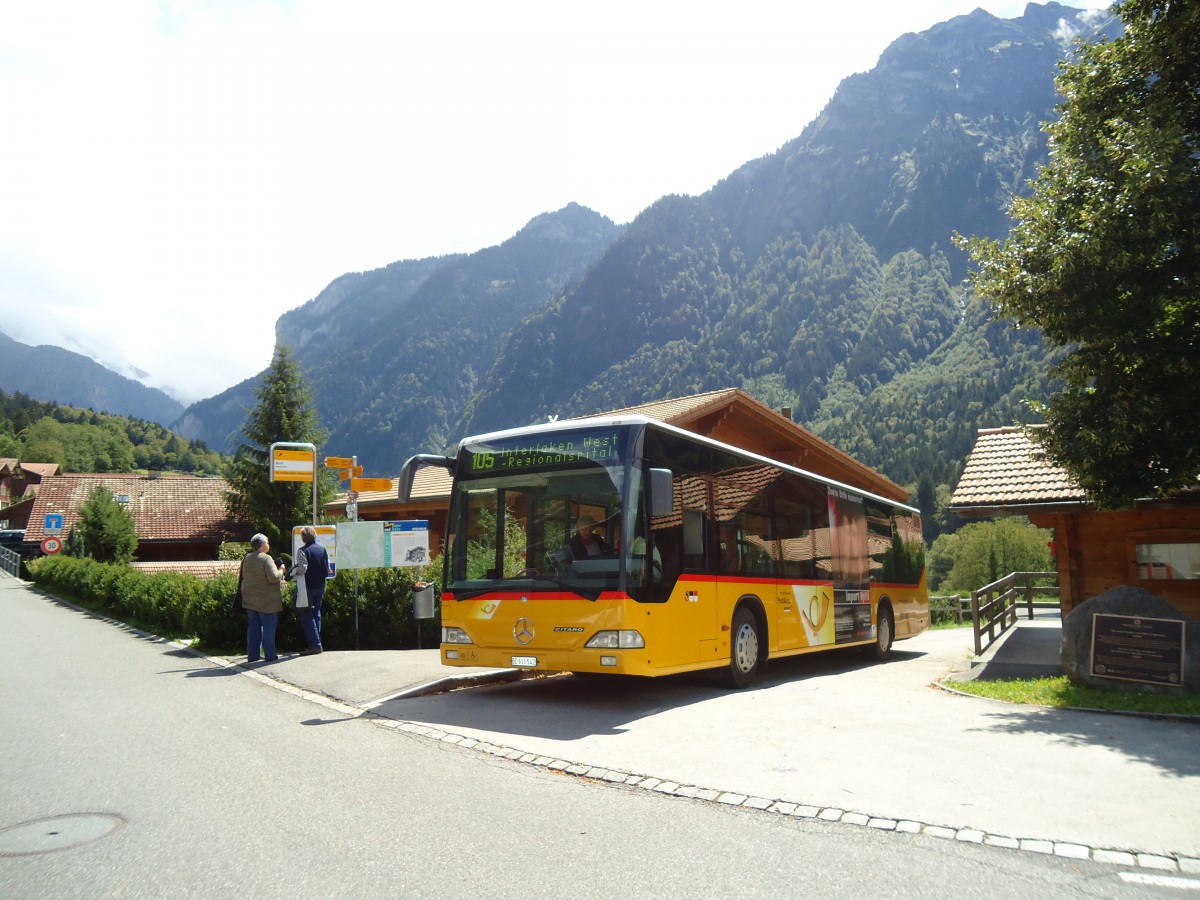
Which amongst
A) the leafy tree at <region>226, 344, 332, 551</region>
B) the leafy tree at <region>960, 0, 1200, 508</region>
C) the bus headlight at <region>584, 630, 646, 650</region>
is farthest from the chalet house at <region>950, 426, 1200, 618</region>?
the leafy tree at <region>226, 344, 332, 551</region>

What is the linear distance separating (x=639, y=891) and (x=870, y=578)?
1290 cm

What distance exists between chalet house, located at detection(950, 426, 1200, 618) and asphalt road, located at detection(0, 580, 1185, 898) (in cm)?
1096

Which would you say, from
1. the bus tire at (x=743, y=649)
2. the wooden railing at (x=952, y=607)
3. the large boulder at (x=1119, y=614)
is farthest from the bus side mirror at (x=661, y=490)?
the wooden railing at (x=952, y=607)

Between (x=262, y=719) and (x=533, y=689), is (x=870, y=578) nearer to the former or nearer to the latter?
(x=533, y=689)

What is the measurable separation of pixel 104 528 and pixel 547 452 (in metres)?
34.4

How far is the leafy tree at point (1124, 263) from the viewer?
32.1 feet

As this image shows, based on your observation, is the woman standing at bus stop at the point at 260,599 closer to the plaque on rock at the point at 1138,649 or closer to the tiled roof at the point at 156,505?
the plaque on rock at the point at 1138,649

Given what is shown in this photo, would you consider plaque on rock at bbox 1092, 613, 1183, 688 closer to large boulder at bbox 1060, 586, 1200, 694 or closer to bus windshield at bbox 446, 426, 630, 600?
large boulder at bbox 1060, 586, 1200, 694

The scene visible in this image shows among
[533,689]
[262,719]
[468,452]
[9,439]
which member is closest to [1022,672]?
[533,689]

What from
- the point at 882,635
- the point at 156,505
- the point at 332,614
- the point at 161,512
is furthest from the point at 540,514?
the point at 156,505

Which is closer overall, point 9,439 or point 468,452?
point 468,452

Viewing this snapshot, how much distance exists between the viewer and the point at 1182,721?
849 centimetres

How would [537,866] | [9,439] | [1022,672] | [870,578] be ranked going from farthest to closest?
1. [9,439]
2. [870,578]
3. [1022,672]
4. [537,866]

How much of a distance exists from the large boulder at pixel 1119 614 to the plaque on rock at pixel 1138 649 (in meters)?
0.06
